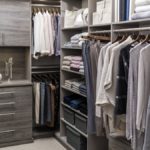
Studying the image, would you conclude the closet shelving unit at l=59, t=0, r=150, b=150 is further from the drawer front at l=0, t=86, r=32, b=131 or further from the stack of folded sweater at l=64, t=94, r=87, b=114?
the drawer front at l=0, t=86, r=32, b=131

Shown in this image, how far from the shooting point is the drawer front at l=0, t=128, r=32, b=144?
378 centimetres

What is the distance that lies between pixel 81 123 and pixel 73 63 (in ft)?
2.49

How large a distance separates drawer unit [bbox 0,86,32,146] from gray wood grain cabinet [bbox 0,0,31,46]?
662 millimetres

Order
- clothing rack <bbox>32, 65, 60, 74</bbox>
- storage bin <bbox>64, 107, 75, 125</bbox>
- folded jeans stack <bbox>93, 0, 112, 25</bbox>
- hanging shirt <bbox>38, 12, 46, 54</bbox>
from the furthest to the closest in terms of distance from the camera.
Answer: clothing rack <bbox>32, 65, 60, 74</bbox> → hanging shirt <bbox>38, 12, 46, 54</bbox> → storage bin <bbox>64, 107, 75, 125</bbox> → folded jeans stack <bbox>93, 0, 112, 25</bbox>

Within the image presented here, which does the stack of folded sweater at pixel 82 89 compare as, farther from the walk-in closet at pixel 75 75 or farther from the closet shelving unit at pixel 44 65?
the closet shelving unit at pixel 44 65

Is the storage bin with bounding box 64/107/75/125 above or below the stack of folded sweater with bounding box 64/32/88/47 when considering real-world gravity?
below

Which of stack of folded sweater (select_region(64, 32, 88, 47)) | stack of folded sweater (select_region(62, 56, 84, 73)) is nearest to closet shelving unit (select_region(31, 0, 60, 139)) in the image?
stack of folded sweater (select_region(62, 56, 84, 73))

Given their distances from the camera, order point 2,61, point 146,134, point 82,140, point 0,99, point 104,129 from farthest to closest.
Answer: point 2,61, point 0,99, point 82,140, point 104,129, point 146,134

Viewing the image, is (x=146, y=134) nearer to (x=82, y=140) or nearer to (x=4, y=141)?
(x=82, y=140)

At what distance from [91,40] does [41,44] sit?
1109 mm

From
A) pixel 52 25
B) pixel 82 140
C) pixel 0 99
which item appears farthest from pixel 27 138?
pixel 52 25

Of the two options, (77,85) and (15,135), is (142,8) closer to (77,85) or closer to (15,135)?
(77,85)

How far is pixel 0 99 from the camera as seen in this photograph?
147 inches

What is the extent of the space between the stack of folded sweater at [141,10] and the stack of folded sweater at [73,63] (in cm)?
106
